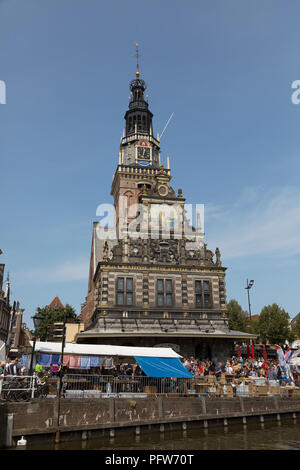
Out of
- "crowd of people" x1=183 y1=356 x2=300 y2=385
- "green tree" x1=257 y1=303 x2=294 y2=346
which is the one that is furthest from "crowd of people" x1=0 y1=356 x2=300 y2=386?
"green tree" x1=257 y1=303 x2=294 y2=346

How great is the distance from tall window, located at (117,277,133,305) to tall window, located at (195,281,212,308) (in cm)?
608

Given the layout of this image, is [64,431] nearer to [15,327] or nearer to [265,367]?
[265,367]

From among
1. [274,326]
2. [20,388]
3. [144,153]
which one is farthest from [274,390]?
[144,153]

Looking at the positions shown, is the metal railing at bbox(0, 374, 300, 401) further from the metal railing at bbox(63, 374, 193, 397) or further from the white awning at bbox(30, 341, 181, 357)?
the white awning at bbox(30, 341, 181, 357)

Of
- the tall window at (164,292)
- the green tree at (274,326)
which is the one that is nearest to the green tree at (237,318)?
the green tree at (274,326)

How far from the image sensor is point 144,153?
55750 mm

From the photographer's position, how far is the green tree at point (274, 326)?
54.0 meters

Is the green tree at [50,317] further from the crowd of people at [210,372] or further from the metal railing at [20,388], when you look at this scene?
the metal railing at [20,388]

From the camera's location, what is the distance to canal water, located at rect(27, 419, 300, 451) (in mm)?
15156

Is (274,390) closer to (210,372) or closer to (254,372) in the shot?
(254,372)

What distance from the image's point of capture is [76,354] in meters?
20.5

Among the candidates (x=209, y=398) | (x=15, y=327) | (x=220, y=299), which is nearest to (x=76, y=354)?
(x=209, y=398)
